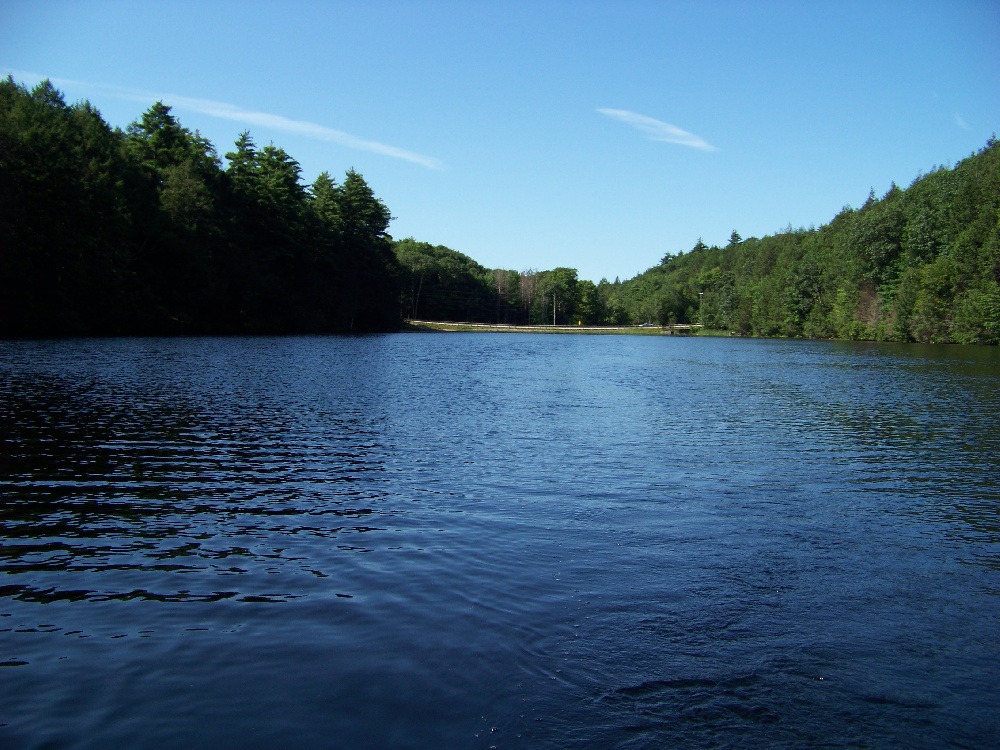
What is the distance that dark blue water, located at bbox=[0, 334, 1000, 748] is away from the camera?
588 centimetres

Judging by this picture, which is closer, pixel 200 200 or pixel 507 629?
pixel 507 629

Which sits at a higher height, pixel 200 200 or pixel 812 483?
pixel 200 200

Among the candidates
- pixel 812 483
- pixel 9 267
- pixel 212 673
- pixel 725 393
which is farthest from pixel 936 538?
pixel 9 267

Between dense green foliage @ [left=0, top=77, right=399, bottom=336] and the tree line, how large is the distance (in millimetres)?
177

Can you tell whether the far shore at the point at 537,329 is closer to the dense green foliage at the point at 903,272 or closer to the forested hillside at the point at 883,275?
the forested hillside at the point at 883,275

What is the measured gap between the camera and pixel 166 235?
245 feet

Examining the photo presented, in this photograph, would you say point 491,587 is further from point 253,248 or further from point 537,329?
point 537,329

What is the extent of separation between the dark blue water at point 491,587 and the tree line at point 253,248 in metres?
47.8

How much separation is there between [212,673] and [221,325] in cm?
8935

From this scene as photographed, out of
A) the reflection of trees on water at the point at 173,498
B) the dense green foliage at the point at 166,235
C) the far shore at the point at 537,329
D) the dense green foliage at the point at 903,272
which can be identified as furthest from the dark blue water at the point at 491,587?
the far shore at the point at 537,329

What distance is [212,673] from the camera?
6.46 m

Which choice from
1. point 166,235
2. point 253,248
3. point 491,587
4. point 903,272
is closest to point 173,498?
point 491,587

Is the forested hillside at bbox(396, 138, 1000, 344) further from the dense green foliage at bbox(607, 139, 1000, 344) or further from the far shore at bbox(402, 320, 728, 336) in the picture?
the far shore at bbox(402, 320, 728, 336)

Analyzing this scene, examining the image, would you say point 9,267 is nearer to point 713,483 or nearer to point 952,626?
point 713,483
